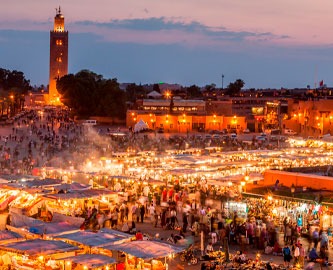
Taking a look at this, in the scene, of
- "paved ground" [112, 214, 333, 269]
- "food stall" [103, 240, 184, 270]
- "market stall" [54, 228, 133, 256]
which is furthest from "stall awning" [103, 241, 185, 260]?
"paved ground" [112, 214, 333, 269]

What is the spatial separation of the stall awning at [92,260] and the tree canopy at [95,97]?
57654 mm

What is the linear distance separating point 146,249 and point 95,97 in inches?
2355

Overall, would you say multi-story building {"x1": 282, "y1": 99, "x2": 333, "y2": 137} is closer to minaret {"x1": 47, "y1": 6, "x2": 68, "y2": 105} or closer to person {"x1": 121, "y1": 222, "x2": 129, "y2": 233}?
person {"x1": 121, "y1": 222, "x2": 129, "y2": 233}

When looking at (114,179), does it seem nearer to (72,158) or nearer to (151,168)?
(151,168)

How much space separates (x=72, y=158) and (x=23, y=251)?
23.1 m

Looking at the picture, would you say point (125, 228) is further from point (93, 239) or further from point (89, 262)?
point (89, 262)

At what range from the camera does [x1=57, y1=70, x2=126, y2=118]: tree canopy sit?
71125 millimetres

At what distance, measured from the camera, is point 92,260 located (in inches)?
512

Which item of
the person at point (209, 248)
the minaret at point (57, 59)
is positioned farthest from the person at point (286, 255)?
the minaret at point (57, 59)

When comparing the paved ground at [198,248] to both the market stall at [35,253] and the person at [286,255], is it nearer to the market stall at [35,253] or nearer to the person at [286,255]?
the person at [286,255]

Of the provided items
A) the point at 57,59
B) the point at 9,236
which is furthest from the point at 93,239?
the point at 57,59

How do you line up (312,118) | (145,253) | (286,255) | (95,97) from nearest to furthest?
(145,253) → (286,255) → (312,118) → (95,97)

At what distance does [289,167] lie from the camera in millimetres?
28547

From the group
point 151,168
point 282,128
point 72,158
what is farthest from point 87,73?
point 151,168
